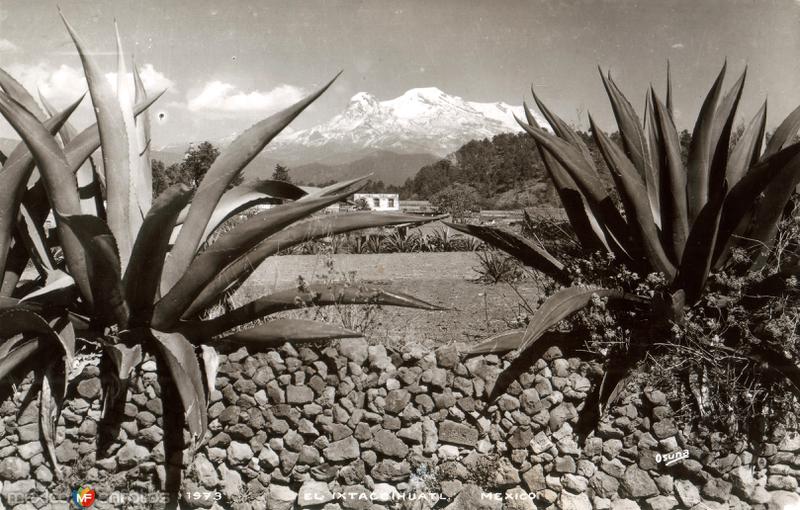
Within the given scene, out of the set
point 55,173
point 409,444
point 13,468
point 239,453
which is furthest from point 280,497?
point 55,173

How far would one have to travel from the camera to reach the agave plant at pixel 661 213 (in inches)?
110

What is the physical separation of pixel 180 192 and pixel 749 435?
2.89 m

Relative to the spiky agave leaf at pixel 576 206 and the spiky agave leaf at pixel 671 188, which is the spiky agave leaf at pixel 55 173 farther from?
the spiky agave leaf at pixel 671 188

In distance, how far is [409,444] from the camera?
296cm

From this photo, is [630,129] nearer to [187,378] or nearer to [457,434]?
[457,434]

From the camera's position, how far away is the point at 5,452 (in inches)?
120

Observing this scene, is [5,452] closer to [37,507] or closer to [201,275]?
[37,507]

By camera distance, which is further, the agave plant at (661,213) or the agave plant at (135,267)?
the agave plant at (661,213)

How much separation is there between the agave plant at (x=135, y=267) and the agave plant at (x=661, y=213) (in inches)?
32.8

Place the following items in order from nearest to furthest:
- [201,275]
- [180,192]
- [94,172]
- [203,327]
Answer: [180,192] < [201,275] < [203,327] < [94,172]

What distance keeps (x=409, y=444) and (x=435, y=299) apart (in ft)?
7.16

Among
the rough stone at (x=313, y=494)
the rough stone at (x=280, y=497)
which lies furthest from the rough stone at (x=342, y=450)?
the rough stone at (x=280, y=497)

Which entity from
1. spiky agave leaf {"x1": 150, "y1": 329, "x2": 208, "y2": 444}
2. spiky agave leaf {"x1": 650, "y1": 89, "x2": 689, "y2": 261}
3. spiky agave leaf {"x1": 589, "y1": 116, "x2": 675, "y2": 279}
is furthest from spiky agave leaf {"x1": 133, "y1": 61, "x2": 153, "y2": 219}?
spiky agave leaf {"x1": 650, "y1": 89, "x2": 689, "y2": 261}

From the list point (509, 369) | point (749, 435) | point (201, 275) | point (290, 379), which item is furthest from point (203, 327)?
point (749, 435)
